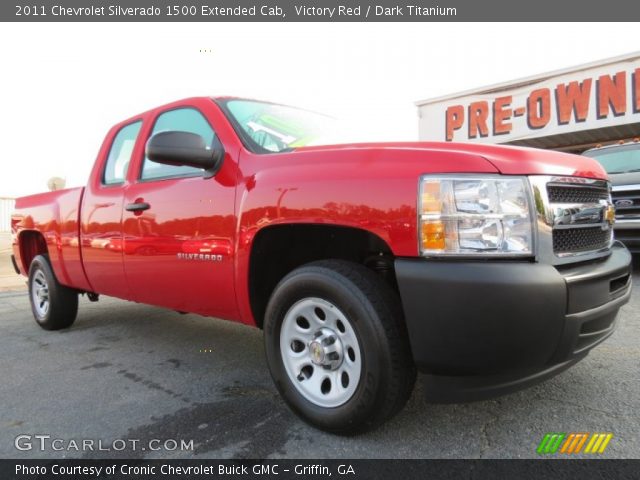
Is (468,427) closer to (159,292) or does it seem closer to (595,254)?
(595,254)

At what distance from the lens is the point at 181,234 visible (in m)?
2.85

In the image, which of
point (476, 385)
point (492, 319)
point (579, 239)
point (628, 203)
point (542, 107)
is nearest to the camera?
point (492, 319)

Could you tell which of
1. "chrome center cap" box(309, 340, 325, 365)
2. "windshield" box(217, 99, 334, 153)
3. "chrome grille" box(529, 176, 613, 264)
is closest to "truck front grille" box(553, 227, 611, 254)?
"chrome grille" box(529, 176, 613, 264)

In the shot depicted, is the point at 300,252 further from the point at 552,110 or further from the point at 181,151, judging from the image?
the point at 552,110

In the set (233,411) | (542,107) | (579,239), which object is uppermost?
(542,107)

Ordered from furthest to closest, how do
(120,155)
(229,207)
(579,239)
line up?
(120,155)
(229,207)
(579,239)

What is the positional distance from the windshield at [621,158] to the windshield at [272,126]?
5285 mm

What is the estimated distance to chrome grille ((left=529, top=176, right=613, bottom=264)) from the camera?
1.85 meters

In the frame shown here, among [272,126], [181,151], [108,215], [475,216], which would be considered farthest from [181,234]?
[475,216]

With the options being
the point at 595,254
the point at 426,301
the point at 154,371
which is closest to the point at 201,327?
the point at 154,371

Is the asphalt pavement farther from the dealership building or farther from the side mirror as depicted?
the dealership building

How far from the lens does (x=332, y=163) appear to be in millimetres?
2164

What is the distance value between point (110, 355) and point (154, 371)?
2.22ft

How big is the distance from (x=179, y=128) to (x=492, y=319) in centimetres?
248
